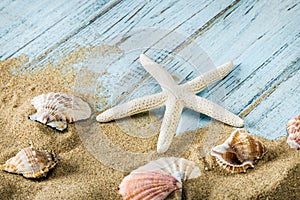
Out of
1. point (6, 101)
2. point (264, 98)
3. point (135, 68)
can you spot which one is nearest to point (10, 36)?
point (6, 101)

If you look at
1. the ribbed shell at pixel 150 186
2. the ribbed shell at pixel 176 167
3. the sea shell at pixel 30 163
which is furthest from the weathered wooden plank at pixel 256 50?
the sea shell at pixel 30 163

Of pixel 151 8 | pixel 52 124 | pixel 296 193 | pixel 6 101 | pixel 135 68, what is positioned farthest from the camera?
pixel 151 8

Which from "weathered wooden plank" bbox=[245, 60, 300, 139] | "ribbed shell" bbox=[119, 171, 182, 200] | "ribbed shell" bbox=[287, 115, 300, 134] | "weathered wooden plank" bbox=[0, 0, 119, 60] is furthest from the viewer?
"weathered wooden plank" bbox=[0, 0, 119, 60]

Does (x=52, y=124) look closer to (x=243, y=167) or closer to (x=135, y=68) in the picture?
(x=135, y=68)

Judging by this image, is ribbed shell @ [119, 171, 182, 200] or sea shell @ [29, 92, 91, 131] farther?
sea shell @ [29, 92, 91, 131]

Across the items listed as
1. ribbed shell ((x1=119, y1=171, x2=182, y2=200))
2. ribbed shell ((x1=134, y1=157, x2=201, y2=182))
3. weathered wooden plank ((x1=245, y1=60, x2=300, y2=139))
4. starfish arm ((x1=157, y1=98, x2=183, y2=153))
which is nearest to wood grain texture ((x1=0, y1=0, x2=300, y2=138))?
weathered wooden plank ((x1=245, y1=60, x2=300, y2=139))

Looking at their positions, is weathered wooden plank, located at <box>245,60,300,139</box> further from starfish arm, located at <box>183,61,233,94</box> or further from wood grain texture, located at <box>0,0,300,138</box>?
starfish arm, located at <box>183,61,233,94</box>
